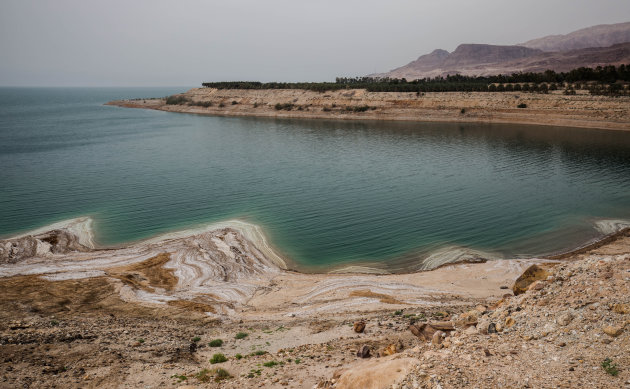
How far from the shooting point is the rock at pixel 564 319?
9742mm

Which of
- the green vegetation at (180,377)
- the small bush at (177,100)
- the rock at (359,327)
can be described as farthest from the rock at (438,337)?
the small bush at (177,100)

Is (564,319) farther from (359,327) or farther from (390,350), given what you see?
(359,327)

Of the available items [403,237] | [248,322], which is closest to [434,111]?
[403,237]

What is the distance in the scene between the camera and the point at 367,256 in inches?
910

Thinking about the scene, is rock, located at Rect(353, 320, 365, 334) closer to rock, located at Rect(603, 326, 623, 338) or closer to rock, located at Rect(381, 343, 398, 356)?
rock, located at Rect(381, 343, 398, 356)

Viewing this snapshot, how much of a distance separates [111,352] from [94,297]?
6.59 m

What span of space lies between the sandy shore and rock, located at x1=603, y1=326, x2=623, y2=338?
74190mm

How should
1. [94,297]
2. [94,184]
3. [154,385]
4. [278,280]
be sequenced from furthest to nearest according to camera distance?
1. [94,184]
2. [278,280]
3. [94,297]
4. [154,385]

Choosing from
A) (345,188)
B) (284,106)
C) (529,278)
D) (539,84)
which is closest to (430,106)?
(539,84)

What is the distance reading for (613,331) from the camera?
8742 mm

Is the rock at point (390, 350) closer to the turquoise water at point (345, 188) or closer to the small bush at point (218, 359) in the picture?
the small bush at point (218, 359)

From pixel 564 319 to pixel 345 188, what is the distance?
27685 millimetres

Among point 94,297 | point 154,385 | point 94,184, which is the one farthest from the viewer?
point 94,184

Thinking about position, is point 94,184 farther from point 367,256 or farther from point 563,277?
point 563,277
